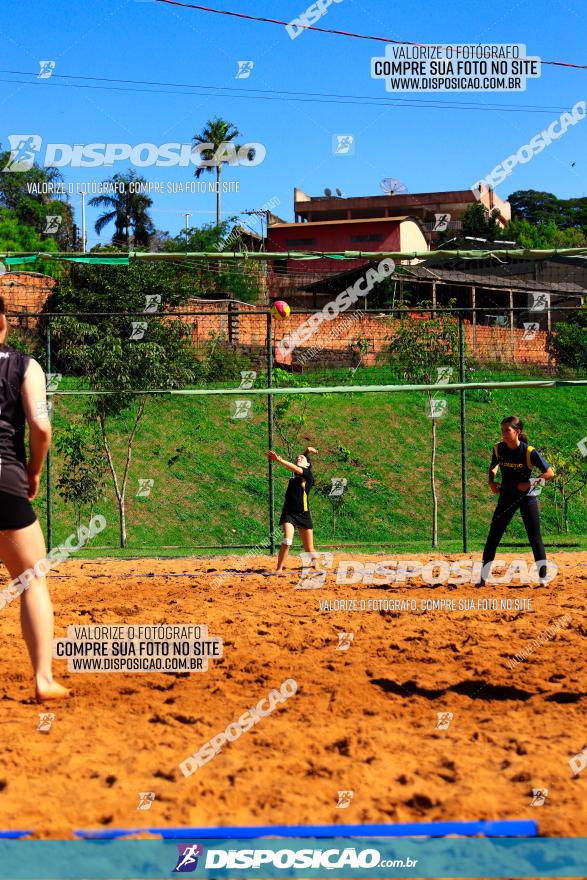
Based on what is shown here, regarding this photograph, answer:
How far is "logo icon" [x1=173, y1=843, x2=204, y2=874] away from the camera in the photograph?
331cm

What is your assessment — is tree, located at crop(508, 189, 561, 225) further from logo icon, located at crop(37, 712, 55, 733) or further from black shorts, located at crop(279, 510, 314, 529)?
logo icon, located at crop(37, 712, 55, 733)

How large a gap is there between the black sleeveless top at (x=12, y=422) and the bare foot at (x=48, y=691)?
3.69 ft

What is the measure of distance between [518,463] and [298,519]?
331 cm

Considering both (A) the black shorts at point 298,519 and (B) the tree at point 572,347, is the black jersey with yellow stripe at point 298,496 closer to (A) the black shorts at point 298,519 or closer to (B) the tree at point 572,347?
(A) the black shorts at point 298,519

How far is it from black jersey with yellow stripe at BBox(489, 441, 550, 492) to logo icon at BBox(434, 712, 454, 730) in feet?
18.2

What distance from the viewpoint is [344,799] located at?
380 cm

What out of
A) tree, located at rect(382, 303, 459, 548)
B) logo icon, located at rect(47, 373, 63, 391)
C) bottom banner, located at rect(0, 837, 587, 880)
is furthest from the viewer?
tree, located at rect(382, 303, 459, 548)

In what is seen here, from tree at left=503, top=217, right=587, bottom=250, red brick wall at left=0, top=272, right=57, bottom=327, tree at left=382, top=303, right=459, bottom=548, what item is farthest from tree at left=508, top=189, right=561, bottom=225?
tree at left=382, top=303, right=459, bottom=548

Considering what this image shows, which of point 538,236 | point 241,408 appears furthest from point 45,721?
point 538,236

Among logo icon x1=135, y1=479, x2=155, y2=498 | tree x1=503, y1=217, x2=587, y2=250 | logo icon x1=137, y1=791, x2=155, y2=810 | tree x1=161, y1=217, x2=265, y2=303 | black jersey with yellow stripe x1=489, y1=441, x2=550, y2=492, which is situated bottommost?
logo icon x1=135, y1=479, x2=155, y2=498

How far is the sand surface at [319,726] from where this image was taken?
376cm

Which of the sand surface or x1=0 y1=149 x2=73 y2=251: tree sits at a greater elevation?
x1=0 y1=149 x2=73 y2=251: tree

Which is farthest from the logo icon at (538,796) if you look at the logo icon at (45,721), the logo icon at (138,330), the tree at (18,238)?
the tree at (18,238)

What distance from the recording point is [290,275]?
162 feet
